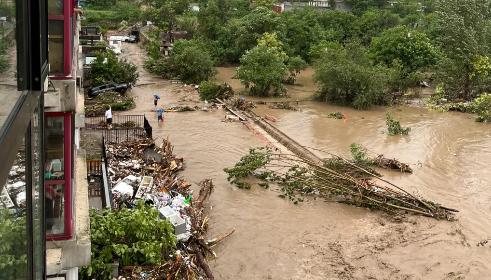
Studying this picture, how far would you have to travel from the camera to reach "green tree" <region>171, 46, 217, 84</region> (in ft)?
107

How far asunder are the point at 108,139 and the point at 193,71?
49.6ft

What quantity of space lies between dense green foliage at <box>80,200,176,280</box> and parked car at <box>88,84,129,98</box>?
17758mm

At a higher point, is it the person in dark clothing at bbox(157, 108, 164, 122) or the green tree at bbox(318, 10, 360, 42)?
the green tree at bbox(318, 10, 360, 42)

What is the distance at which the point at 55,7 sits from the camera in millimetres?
4973

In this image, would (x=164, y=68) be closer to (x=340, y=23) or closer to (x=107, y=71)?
(x=107, y=71)

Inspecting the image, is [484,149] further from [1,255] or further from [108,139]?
[1,255]

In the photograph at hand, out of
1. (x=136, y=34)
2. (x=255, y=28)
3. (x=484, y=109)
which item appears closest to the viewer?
(x=484, y=109)

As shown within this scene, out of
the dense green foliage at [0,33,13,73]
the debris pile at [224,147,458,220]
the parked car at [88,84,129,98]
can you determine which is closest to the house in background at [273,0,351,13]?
the parked car at [88,84,129,98]

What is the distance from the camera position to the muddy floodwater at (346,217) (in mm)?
11875

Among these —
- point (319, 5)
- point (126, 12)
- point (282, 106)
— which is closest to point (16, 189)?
point (282, 106)

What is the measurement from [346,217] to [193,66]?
20552 mm

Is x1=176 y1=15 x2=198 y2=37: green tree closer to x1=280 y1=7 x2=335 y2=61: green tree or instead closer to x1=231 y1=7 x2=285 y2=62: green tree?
x1=231 y1=7 x2=285 y2=62: green tree

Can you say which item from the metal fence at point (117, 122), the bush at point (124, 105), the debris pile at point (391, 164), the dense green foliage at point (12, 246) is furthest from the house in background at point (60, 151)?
the bush at point (124, 105)

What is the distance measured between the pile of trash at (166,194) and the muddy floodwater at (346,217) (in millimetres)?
517
